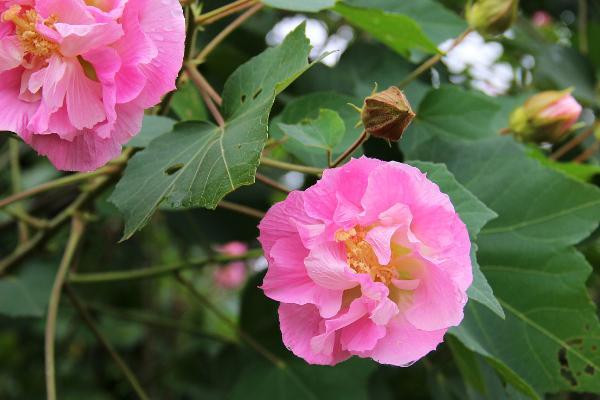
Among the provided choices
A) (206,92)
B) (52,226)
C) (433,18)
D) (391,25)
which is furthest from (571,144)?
(52,226)

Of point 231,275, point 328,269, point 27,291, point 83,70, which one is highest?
point 83,70

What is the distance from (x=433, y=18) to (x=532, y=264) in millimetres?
489

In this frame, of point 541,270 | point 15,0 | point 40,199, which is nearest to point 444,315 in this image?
point 541,270

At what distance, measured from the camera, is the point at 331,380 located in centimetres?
129

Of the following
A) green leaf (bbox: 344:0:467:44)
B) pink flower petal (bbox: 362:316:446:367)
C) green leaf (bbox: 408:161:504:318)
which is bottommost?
green leaf (bbox: 344:0:467:44)

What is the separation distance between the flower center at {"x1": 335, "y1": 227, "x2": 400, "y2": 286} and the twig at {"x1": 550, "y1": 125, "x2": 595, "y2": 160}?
746 mm

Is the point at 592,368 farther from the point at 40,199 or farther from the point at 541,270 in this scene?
the point at 40,199

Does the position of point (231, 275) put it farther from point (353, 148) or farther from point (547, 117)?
point (353, 148)

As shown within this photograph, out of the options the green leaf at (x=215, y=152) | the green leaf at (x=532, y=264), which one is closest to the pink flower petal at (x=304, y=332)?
the green leaf at (x=215, y=152)

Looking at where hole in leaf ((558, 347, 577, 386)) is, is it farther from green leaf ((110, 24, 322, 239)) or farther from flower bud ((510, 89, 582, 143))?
green leaf ((110, 24, 322, 239))

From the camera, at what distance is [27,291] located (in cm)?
133

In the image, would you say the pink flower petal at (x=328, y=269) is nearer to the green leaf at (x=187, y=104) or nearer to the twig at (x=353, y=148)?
the twig at (x=353, y=148)

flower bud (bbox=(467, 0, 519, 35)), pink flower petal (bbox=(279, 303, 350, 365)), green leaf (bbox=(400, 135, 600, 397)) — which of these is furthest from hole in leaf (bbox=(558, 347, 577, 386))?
flower bud (bbox=(467, 0, 519, 35))

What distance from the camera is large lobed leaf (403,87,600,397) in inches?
36.9
